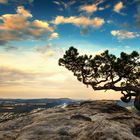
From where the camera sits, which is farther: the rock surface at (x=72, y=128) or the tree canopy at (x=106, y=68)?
the tree canopy at (x=106, y=68)

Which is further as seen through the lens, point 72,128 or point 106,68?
point 106,68

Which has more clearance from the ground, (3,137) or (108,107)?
(108,107)

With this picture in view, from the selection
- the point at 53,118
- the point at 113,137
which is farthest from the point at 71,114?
the point at 113,137

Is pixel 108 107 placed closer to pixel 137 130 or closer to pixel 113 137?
pixel 137 130

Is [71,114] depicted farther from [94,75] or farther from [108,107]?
[94,75]

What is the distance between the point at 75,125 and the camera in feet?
75.4

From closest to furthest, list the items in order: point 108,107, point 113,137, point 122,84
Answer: point 113,137
point 108,107
point 122,84

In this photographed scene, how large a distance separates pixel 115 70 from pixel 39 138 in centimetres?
3132

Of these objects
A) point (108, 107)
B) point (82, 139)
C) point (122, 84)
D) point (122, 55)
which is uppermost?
point (122, 55)

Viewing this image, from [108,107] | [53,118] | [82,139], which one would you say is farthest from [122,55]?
[82,139]

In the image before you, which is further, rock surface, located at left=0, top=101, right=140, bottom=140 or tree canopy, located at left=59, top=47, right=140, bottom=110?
tree canopy, located at left=59, top=47, right=140, bottom=110

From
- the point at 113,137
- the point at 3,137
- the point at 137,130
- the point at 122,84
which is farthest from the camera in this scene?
the point at 122,84

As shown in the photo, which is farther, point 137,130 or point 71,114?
point 71,114

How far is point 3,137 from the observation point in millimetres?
21844
